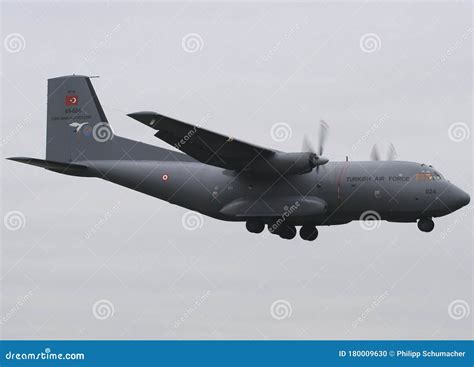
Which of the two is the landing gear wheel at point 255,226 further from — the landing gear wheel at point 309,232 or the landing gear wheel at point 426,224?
the landing gear wheel at point 426,224

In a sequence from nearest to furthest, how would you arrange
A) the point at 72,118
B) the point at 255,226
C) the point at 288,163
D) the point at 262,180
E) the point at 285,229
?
the point at 288,163 → the point at 262,180 → the point at 255,226 → the point at 285,229 → the point at 72,118

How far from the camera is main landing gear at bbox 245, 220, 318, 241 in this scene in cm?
3212

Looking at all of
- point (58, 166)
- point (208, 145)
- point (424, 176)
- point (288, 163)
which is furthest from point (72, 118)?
point (424, 176)

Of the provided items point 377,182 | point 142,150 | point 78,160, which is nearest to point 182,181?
point 142,150

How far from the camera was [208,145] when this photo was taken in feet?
99.2

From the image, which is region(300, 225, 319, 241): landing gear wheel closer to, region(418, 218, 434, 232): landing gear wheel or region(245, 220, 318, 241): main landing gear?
region(245, 220, 318, 241): main landing gear

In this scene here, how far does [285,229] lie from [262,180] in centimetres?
239

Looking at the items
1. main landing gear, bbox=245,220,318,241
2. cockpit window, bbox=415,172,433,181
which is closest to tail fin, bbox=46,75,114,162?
main landing gear, bbox=245,220,318,241

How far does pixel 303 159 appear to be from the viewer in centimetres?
3017

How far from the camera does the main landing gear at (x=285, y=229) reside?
32.1m

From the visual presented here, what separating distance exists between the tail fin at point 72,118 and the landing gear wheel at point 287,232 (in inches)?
297

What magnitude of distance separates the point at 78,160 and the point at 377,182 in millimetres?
11505

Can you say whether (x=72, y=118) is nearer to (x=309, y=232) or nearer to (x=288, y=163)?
(x=288, y=163)

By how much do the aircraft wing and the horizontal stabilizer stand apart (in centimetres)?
519
